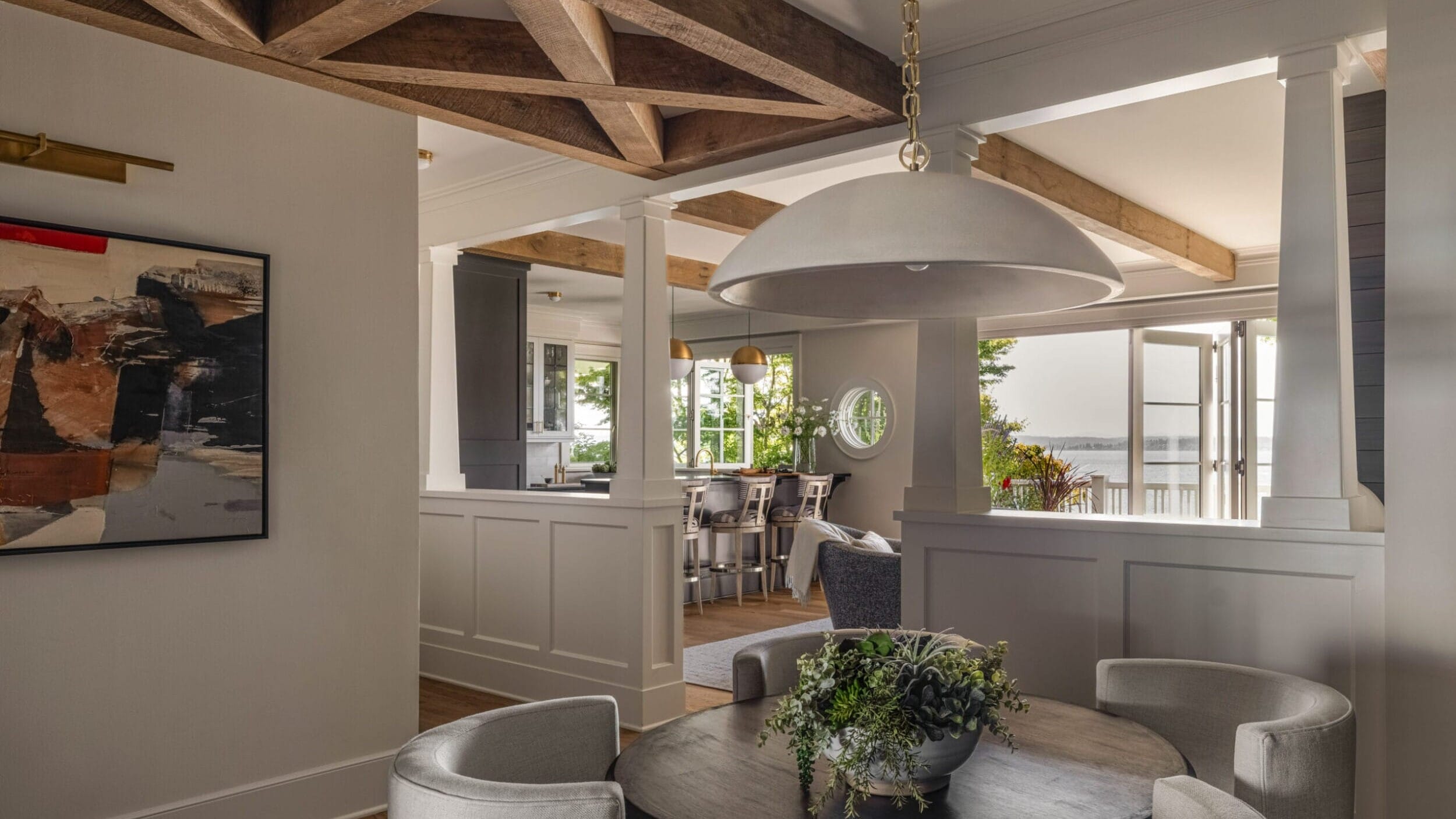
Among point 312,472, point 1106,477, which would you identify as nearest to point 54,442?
point 312,472

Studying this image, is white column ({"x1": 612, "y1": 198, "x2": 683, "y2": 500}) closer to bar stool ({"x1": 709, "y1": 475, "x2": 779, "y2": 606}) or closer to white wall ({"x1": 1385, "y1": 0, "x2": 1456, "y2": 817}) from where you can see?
white wall ({"x1": 1385, "y1": 0, "x2": 1456, "y2": 817})

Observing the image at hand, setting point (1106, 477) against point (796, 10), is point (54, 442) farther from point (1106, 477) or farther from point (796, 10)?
point (1106, 477)

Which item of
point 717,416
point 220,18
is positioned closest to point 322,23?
point 220,18

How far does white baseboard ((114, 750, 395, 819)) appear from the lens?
313 centimetres

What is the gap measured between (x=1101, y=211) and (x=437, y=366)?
3818 millimetres

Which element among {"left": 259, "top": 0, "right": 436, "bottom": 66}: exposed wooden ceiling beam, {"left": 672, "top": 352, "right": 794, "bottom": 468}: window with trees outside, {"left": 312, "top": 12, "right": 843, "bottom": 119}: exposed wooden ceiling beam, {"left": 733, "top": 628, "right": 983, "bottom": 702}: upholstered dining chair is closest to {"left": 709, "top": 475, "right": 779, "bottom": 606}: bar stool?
{"left": 672, "top": 352, "right": 794, "bottom": 468}: window with trees outside

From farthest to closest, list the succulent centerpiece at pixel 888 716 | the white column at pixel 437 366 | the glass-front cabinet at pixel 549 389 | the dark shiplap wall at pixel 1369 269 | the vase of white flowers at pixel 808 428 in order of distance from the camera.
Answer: the glass-front cabinet at pixel 549 389 → the vase of white flowers at pixel 808 428 → the white column at pixel 437 366 → the dark shiplap wall at pixel 1369 269 → the succulent centerpiece at pixel 888 716

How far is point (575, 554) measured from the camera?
488cm

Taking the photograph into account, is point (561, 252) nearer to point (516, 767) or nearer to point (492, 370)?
point (492, 370)

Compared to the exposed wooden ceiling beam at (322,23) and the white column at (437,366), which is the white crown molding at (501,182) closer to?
the white column at (437,366)

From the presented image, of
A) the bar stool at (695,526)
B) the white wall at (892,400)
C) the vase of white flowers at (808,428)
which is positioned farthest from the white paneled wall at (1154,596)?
the vase of white flowers at (808,428)

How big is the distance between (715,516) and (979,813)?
6074 mm

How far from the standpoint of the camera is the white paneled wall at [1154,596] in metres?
2.67

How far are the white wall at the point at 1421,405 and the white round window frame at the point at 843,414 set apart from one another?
6837mm
